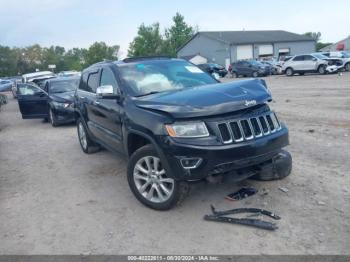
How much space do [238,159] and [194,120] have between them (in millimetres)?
659

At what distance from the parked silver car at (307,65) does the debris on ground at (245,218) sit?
26.7 metres

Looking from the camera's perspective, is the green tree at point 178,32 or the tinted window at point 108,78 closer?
the tinted window at point 108,78

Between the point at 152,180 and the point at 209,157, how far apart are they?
931mm

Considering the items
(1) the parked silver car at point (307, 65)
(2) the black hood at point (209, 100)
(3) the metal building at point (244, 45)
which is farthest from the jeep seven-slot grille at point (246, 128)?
(3) the metal building at point (244, 45)

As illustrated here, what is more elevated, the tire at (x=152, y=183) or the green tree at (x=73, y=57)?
the green tree at (x=73, y=57)

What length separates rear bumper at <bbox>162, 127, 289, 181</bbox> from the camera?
4.21 meters

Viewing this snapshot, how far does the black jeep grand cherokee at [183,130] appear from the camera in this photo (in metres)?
4.27

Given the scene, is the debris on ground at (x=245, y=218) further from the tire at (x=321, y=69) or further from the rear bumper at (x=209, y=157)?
the tire at (x=321, y=69)

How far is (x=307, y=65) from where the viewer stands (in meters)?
29.5

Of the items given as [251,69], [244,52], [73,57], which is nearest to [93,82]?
[251,69]

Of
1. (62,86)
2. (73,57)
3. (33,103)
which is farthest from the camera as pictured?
(73,57)

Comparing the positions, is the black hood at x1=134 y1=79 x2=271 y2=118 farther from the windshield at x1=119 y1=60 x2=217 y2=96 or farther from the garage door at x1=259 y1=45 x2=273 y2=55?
the garage door at x1=259 y1=45 x2=273 y2=55

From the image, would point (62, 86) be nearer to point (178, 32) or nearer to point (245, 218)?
point (245, 218)

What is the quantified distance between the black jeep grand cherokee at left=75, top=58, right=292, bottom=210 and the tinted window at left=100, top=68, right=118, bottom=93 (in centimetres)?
2
